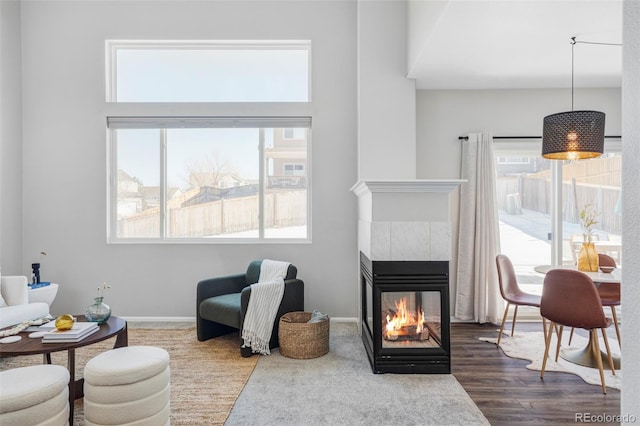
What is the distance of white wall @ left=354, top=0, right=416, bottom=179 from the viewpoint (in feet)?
12.1

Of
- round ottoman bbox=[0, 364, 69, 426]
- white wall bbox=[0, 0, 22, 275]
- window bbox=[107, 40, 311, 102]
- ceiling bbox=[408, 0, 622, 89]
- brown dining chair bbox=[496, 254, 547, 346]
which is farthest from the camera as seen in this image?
window bbox=[107, 40, 311, 102]

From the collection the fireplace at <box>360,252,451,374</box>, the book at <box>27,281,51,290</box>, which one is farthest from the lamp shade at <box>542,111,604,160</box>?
the book at <box>27,281,51,290</box>

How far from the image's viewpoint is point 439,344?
2830 mm

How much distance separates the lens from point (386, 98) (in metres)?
3.71

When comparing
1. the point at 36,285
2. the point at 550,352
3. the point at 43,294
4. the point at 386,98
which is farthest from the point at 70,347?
the point at 550,352

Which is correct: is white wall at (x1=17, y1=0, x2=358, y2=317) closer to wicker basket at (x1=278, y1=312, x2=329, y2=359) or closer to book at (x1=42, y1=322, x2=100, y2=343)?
wicker basket at (x1=278, y1=312, x2=329, y2=359)

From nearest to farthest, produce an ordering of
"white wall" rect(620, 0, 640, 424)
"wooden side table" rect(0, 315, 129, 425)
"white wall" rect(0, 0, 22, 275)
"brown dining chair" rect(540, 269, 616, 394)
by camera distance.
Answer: "white wall" rect(620, 0, 640, 424) → "wooden side table" rect(0, 315, 129, 425) → "brown dining chair" rect(540, 269, 616, 394) → "white wall" rect(0, 0, 22, 275)

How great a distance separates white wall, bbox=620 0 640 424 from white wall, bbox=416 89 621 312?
3.36m

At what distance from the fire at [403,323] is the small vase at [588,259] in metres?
1.48

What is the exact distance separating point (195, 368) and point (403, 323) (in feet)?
5.38

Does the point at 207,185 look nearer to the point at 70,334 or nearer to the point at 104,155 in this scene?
the point at 104,155

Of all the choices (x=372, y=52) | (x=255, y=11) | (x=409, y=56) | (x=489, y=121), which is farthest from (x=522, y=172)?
(x=255, y=11)

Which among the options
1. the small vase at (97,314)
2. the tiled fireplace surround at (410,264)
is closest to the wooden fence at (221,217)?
the tiled fireplace surround at (410,264)

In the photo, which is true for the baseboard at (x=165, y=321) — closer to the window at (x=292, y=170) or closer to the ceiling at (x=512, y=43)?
the window at (x=292, y=170)
